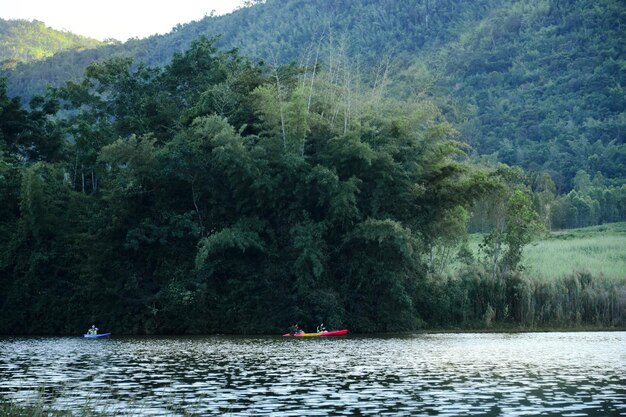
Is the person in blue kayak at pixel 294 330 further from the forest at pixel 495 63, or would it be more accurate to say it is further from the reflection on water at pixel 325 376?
the forest at pixel 495 63

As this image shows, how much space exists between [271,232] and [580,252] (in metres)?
24.6

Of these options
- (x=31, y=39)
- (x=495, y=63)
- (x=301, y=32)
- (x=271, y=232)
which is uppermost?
(x=31, y=39)

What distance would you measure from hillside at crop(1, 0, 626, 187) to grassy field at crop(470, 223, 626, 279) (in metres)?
14.7

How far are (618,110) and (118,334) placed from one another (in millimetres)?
64242

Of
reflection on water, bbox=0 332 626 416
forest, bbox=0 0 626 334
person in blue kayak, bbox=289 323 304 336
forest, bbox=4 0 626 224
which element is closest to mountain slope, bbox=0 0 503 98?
forest, bbox=4 0 626 224

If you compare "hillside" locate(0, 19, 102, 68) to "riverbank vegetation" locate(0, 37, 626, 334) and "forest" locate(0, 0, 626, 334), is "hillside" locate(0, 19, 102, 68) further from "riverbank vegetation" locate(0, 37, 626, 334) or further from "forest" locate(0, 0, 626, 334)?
"riverbank vegetation" locate(0, 37, 626, 334)

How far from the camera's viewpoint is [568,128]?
89.4m

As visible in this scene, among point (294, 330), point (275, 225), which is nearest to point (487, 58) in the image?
point (275, 225)

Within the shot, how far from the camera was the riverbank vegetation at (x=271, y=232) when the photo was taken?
41.1 meters

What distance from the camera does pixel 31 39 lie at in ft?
527

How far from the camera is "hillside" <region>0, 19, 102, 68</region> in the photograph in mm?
152625

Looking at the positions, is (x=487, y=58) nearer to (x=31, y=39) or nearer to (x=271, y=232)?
(x=271, y=232)

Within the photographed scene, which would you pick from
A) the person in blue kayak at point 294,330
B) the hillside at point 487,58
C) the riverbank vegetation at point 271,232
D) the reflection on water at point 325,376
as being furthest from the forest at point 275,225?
the hillside at point 487,58

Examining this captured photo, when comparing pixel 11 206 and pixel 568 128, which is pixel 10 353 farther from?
pixel 568 128
